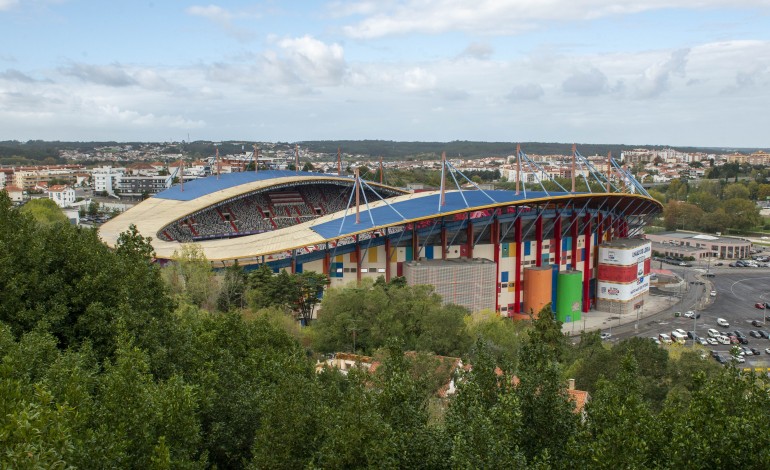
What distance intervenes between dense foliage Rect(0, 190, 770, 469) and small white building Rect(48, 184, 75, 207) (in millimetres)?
92794

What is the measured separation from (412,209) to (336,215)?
6.15m

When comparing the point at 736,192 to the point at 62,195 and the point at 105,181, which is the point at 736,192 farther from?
the point at 105,181

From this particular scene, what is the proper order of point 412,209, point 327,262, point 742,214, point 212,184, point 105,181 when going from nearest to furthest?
point 327,262 < point 412,209 < point 212,184 < point 742,214 < point 105,181

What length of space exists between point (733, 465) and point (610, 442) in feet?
6.33

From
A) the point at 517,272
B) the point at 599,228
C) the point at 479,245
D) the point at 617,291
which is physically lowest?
the point at 617,291

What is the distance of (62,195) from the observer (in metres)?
105

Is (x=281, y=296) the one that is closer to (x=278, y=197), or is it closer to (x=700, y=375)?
(x=700, y=375)

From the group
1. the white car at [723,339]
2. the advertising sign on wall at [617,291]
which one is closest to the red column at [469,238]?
the advertising sign on wall at [617,291]

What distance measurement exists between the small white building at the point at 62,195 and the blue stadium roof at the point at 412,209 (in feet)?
241

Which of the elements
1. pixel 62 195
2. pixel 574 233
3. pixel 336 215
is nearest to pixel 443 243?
pixel 336 215

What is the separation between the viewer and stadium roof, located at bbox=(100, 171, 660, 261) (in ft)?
136

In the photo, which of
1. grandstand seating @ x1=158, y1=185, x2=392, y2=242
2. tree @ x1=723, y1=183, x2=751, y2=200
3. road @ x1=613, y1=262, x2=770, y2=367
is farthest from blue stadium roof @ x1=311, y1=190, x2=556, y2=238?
tree @ x1=723, y1=183, x2=751, y2=200

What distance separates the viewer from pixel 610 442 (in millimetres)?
9930

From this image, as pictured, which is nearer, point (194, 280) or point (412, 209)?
point (194, 280)
